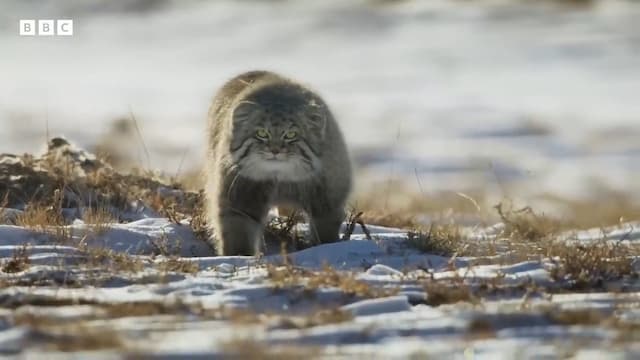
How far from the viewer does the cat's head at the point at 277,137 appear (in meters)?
9.83

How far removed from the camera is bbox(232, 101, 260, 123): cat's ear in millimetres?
9922

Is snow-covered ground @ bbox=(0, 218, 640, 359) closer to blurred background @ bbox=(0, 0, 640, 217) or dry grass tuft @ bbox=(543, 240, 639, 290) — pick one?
dry grass tuft @ bbox=(543, 240, 639, 290)

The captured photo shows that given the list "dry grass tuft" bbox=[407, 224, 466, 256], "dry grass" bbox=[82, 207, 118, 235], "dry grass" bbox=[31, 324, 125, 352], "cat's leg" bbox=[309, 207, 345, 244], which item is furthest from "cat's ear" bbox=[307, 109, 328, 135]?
"dry grass" bbox=[31, 324, 125, 352]

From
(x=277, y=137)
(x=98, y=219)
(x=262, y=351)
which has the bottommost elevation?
(x=262, y=351)

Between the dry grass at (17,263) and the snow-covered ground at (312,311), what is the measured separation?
8 centimetres

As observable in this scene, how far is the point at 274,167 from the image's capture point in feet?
→ 32.3

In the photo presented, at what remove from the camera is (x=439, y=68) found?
123 ft

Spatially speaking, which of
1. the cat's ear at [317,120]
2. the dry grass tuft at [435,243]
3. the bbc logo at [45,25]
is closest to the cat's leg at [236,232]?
the cat's ear at [317,120]

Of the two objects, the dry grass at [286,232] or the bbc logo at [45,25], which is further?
the bbc logo at [45,25]

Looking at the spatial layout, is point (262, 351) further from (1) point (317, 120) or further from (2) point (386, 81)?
(2) point (386, 81)

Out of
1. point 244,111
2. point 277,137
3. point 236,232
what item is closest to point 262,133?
point 277,137

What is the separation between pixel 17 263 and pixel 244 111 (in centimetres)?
204

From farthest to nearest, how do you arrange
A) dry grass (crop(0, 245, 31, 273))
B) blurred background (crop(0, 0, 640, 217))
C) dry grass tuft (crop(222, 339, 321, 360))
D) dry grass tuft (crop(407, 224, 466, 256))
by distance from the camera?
blurred background (crop(0, 0, 640, 217)) < dry grass tuft (crop(407, 224, 466, 256)) < dry grass (crop(0, 245, 31, 273)) < dry grass tuft (crop(222, 339, 321, 360))

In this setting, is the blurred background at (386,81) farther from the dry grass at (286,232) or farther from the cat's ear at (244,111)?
the cat's ear at (244,111)
